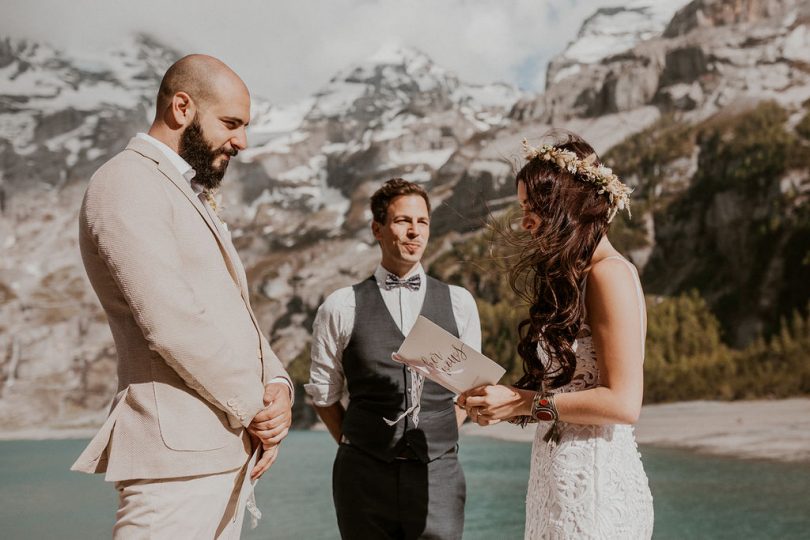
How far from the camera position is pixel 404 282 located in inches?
124

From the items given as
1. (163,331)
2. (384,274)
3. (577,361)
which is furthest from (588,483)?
(384,274)

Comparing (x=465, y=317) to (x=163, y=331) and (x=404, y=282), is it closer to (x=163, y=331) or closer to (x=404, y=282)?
(x=404, y=282)

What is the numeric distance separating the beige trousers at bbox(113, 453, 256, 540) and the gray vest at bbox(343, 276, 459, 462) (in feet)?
3.41

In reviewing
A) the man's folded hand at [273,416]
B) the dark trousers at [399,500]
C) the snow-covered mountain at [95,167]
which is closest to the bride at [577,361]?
the man's folded hand at [273,416]

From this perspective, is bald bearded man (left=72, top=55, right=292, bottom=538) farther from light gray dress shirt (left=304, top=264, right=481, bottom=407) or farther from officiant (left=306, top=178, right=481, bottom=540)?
light gray dress shirt (left=304, top=264, right=481, bottom=407)

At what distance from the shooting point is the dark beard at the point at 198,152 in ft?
6.70

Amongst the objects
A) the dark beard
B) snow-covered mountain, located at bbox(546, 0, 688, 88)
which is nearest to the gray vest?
A: the dark beard

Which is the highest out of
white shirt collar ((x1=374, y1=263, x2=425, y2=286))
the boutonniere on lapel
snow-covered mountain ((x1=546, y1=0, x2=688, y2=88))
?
snow-covered mountain ((x1=546, y1=0, x2=688, y2=88))

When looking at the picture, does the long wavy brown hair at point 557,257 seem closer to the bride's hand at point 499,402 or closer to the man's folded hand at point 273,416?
the bride's hand at point 499,402

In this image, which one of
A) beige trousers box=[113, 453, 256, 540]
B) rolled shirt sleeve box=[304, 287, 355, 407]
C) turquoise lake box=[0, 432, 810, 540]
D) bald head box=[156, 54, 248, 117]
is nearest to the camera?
beige trousers box=[113, 453, 256, 540]

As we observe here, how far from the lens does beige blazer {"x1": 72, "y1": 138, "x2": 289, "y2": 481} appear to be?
174cm

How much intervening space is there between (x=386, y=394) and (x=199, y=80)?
1458 mm

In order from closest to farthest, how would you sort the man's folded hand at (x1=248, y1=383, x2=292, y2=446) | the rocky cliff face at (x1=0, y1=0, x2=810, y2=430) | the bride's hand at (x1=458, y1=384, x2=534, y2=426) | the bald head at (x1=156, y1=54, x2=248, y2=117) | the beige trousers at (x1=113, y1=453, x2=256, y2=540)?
the beige trousers at (x1=113, y1=453, x2=256, y2=540) < the man's folded hand at (x1=248, y1=383, x2=292, y2=446) < the bald head at (x1=156, y1=54, x2=248, y2=117) < the bride's hand at (x1=458, y1=384, x2=534, y2=426) < the rocky cliff face at (x1=0, y1=0, x2=810, y2=430)

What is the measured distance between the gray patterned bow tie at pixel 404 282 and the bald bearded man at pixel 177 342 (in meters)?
1.17
